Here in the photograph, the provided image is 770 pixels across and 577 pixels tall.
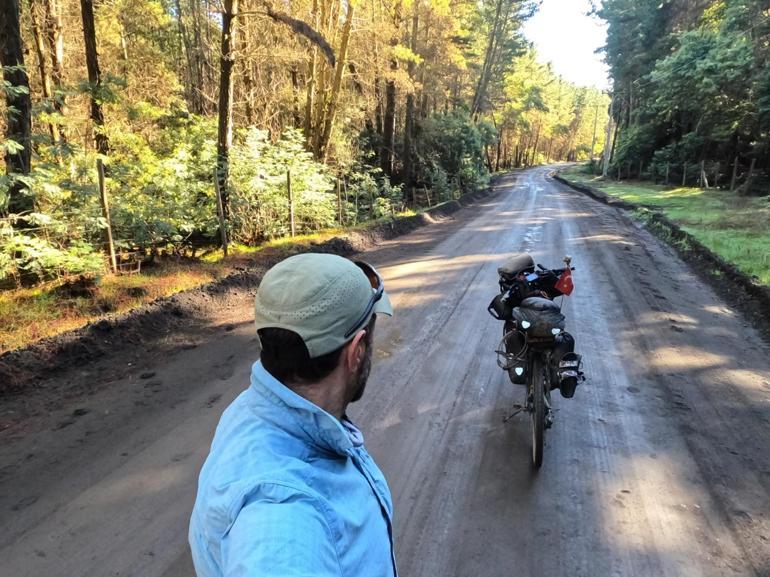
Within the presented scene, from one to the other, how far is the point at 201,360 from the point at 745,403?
593 cm

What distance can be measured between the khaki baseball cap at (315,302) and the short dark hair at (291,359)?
19mm

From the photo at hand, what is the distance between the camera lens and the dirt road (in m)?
2.97

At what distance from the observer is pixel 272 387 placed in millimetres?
1141

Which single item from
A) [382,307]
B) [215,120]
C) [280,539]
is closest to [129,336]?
[382,307]

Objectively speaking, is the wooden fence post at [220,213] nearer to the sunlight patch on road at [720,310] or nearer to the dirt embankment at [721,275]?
the sunlight patch on road at [720,310]

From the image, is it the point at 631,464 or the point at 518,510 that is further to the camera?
the point at 631,464

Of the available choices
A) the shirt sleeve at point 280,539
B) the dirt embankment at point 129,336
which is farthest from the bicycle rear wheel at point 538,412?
the dirt embankment at point 129,336

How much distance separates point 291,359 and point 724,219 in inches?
730

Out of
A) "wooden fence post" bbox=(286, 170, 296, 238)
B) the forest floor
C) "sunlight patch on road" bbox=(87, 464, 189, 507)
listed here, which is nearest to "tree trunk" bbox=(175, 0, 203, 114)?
"wooden fence post" bbox=(286, 170, 296, 238)

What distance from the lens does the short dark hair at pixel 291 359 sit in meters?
1.17

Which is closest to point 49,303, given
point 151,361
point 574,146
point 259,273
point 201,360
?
point 151,361

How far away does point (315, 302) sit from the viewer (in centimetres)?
114

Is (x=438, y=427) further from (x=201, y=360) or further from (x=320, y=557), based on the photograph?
(x=320, y=557)

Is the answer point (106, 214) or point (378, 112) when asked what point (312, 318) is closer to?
point (106, 214)
